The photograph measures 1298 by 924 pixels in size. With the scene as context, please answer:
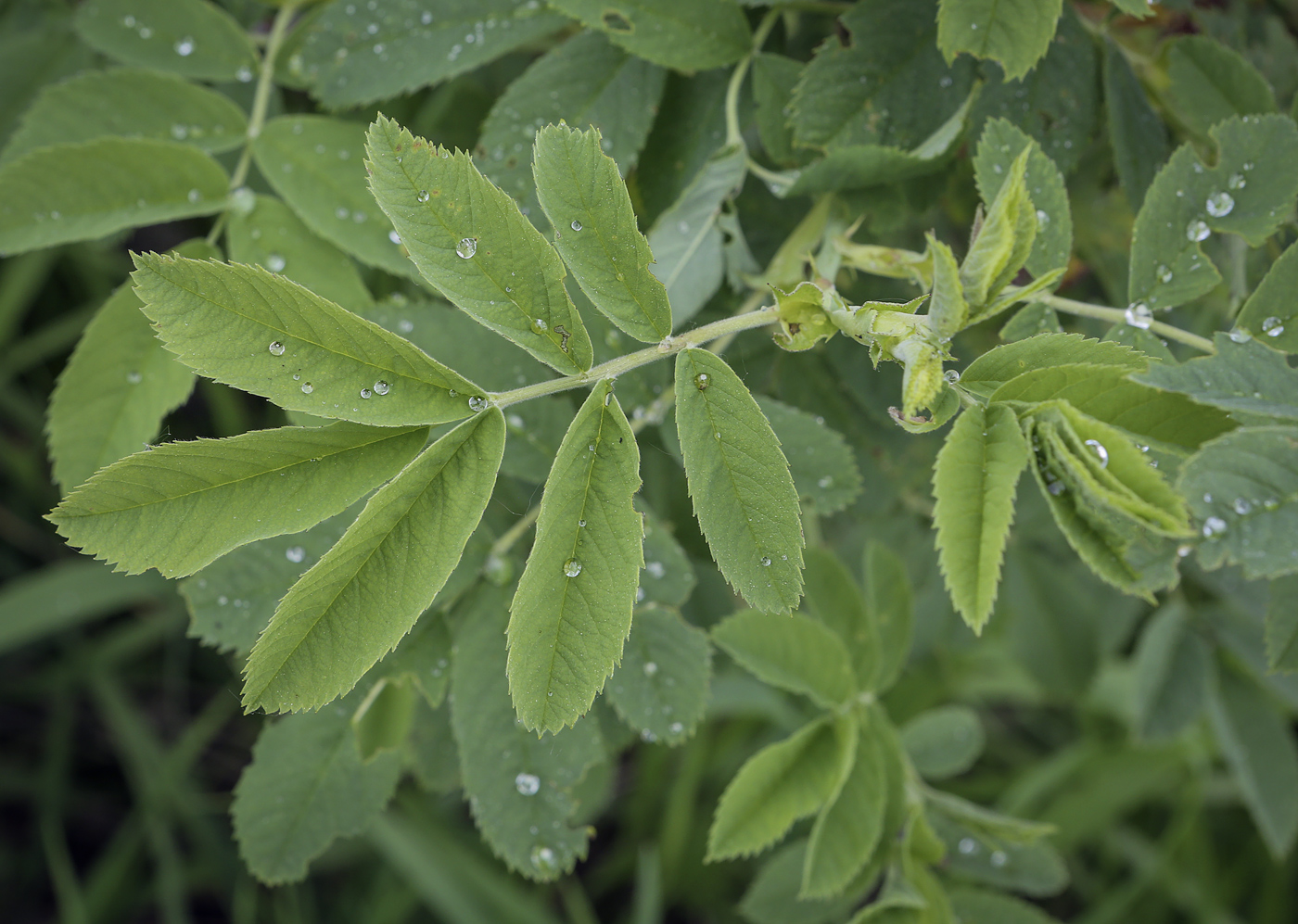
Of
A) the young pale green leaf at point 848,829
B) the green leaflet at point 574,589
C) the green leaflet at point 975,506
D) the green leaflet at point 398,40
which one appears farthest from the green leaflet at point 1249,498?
the green leaflet at point 398,40

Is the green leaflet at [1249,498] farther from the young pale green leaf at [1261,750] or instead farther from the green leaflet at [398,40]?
the young pale green leaf at [1261,750]

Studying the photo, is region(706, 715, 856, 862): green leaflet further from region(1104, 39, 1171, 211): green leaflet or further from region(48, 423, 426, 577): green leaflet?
region(1104, 39, 1171, 211): green leaflet

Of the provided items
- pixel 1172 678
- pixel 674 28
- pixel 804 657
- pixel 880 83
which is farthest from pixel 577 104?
pixel 1172 678

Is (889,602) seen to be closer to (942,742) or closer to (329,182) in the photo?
(942,742)

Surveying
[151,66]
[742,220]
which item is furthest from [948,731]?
[151,66]

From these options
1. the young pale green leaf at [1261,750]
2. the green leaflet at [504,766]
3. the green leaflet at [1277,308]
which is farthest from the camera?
the young pale green leaf at [1261,750]

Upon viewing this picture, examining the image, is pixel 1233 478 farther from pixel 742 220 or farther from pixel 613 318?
pixel 742 220
